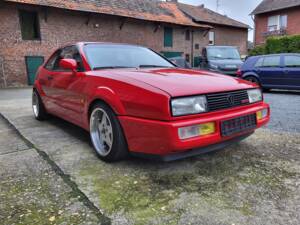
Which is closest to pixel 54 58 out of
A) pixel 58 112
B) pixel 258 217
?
pixel 58 112

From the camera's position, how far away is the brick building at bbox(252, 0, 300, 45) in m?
21.8

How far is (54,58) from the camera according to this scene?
4.39 metres

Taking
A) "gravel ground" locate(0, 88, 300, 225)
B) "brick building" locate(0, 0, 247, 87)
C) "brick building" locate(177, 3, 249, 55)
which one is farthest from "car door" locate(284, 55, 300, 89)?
"brick building" locate(177, 3, 249, 55)

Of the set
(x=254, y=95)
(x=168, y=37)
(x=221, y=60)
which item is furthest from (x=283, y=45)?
(x=254, y=95)

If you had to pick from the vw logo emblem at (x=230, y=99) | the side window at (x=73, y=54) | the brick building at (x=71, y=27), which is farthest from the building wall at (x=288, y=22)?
the vw logo emblem at (x=230, y=99)

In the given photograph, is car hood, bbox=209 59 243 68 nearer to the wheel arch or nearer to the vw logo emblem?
the vw logo emblem

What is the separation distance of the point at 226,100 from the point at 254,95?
58 centimetres

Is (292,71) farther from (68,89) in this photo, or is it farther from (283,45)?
(283,45)

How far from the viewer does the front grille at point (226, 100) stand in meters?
2.36

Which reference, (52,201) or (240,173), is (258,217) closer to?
(240,173)

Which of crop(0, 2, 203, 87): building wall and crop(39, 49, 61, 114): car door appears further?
crop(0, 2, 203, 87): building wall

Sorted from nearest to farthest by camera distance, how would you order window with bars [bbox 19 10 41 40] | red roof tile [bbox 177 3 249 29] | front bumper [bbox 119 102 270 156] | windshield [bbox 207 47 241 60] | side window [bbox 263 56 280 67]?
front bumper [bbox 119 102 270 156], side window [bbox 263 56 280 67], windshield [bbox 207 47 241 60], window with bars [bbox 19 10 41 40], red roof tile [bbox 177 3 249 29]

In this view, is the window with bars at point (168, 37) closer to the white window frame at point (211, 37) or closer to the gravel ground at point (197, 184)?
the white window frame at point (211, 37)

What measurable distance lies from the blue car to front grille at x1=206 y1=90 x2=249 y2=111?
251 inches
